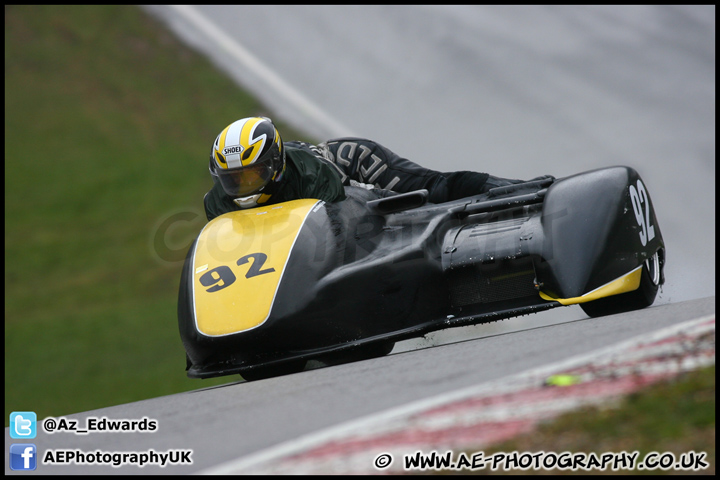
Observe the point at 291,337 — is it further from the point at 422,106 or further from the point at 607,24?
the point at 607,24

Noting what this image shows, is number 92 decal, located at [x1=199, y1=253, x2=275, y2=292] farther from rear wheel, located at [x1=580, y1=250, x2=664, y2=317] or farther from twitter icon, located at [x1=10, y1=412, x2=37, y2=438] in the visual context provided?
rear wheel, located at [x1=580, y1=250, x2=664, y2=317]

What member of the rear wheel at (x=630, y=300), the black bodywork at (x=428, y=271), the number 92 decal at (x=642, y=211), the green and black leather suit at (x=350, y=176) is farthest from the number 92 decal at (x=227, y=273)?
the number 92 decal at (x=642, y=211)

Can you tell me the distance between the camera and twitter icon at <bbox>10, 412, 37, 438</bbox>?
349 centimetres

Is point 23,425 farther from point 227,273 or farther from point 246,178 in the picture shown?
point 246,178

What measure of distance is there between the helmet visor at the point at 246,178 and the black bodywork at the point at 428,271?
0.41m

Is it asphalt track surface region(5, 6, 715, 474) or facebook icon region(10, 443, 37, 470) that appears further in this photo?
asphalt track surface region(5, 6, 715, 474)

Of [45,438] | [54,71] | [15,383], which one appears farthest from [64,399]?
[54,71]

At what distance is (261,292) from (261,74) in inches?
378

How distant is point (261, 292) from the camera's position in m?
4.38

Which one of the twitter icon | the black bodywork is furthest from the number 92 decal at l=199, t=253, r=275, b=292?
the twitter icon

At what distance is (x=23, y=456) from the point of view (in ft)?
10.2

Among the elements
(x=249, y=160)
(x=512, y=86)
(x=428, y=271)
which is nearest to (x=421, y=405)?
(x=428, y=271)

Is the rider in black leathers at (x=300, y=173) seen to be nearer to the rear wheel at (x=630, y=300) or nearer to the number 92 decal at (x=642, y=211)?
the number 92 decal at (x=642, y=211)

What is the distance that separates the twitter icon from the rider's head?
189 centimetres
